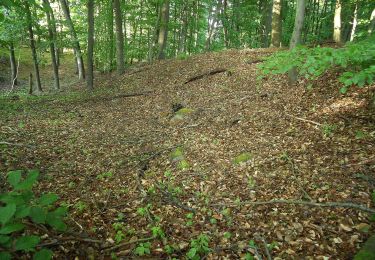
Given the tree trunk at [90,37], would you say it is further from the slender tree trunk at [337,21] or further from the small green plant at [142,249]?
the small green plant at [142,249]

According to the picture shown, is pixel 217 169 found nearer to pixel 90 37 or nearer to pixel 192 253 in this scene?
pixel 192 253

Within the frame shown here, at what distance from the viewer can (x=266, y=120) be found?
7.36 meters

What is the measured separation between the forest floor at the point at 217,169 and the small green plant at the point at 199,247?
9 centimetres

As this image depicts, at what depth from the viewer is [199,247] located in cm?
391

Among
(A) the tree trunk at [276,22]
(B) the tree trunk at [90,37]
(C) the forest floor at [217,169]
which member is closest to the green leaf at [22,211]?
(C) the forest floor at [217,169]

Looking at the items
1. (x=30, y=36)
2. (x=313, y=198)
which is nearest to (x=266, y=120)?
(x=313, y=198)

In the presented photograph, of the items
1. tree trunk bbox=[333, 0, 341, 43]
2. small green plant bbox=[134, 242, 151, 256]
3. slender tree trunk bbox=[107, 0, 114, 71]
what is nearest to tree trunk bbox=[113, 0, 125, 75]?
slender tree trunk bbox=[107, 0, 114, 71]

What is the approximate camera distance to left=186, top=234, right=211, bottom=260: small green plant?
3789mm

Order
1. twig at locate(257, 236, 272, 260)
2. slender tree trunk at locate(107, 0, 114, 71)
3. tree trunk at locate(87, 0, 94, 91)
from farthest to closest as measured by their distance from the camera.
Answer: slender tree trunk at locate(107, 0, 114, 71) → tree trunk at locate(87, 0, 94, 91) → twig at locate(257, 236, 272, 260)

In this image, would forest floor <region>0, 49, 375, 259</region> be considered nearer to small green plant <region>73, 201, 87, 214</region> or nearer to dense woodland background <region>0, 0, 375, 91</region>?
small green plant <region>73, 201, 87, 214</region>

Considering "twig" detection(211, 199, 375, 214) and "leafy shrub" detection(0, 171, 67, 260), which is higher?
"leafy shrub" detection(0, 171, 67, 260)

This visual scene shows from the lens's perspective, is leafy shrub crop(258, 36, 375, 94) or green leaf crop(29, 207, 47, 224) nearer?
green leaf crop(29, 207, 47, 224)

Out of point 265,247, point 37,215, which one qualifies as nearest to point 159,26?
point 265,247

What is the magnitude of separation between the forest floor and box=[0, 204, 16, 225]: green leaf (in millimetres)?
1405
